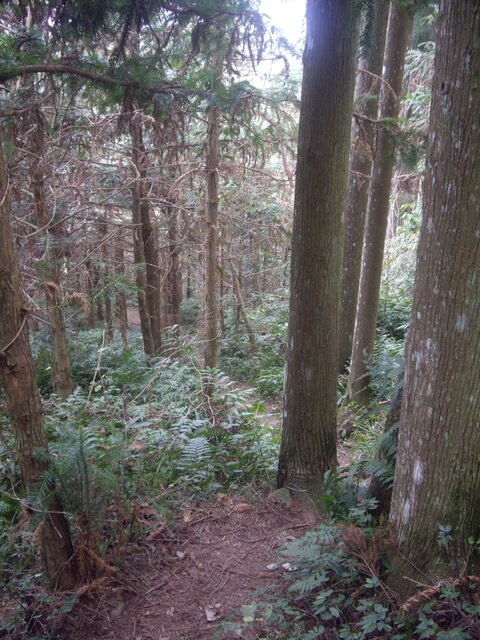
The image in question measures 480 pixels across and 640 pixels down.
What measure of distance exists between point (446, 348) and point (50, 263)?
5.35m

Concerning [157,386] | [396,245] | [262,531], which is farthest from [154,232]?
[262,531]

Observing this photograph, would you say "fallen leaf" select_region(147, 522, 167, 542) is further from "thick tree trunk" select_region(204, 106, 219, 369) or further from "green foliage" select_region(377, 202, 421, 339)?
"green foliage" select_region(377, 202, 421, 339)

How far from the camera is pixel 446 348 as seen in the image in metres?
2.36

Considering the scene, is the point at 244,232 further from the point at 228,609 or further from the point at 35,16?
the point at 228,609

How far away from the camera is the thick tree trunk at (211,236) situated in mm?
7527

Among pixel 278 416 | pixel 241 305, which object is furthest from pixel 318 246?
pixel 241 305

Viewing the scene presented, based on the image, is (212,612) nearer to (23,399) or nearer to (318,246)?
(23,399)

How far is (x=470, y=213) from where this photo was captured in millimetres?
2209

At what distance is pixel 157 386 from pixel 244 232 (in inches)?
283

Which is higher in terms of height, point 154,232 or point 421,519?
point 154,232

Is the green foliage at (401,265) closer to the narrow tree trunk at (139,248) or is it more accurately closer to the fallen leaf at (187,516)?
the narrow tree trunk at (139,248)

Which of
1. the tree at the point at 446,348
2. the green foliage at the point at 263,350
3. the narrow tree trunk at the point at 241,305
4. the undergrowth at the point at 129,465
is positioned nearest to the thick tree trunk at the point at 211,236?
the undergrowth at the point at 129,465

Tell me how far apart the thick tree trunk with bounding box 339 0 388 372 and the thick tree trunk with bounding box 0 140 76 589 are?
5.25 metres

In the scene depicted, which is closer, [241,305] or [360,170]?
[360,170]
